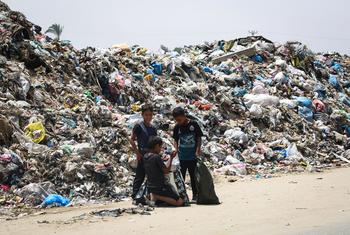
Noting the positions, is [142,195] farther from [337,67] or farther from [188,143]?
[337,67]

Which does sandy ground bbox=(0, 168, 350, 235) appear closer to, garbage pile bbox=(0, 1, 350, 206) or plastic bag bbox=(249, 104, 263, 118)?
garbage pile bbox=(0, 1, 350, 206)

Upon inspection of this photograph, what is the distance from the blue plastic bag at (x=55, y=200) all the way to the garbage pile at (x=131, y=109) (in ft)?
0.47

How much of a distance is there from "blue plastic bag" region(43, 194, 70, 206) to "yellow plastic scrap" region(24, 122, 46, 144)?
5.37 feet

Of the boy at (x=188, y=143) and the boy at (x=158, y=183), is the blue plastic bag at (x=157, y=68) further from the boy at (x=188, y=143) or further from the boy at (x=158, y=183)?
the boy at (x=158, y=183)

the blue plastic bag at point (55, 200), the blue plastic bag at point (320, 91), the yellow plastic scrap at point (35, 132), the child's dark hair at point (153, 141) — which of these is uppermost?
the child's dark hair at point (153, 141)

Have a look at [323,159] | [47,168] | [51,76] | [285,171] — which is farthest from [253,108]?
[47,168]

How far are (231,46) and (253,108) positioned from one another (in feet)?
17.1

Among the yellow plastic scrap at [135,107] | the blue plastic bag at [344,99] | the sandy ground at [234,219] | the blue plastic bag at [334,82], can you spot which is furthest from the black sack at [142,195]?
the blue plastic bag at [334,82]

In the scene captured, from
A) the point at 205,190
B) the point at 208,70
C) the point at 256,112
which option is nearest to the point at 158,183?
the point at 205,190

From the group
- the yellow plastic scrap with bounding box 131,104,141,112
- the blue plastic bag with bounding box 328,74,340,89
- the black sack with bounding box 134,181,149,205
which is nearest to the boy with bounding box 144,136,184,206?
the black sack with bounding box 134,181,149,205

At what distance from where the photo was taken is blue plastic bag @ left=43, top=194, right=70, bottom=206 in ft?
18.3

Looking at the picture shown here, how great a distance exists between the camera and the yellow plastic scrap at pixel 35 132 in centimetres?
712

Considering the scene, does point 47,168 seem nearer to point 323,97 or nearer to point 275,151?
point 275,151

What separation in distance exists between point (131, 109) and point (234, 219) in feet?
19.3
